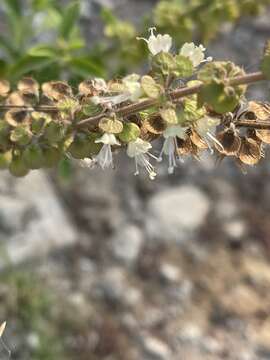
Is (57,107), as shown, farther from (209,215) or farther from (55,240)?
(209,215)

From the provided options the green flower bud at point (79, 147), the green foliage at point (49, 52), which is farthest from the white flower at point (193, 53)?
the green foliage at point (49, 52)

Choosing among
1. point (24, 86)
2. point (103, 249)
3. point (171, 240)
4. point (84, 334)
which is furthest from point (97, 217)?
point (24, 86)

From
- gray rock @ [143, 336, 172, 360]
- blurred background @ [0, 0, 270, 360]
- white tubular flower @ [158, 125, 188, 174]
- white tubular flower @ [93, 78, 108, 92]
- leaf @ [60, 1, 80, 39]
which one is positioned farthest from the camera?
gray rock @ [143, 336, 172, 360]

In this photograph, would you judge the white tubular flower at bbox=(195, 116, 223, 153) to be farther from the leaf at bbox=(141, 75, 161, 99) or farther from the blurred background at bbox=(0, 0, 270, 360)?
the blurred background at bbox=(0, 0, 270, 360)

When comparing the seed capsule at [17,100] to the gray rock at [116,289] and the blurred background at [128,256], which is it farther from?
the gray rock at [116,289]

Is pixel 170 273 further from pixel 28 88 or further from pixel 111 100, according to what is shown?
pixel 111 100

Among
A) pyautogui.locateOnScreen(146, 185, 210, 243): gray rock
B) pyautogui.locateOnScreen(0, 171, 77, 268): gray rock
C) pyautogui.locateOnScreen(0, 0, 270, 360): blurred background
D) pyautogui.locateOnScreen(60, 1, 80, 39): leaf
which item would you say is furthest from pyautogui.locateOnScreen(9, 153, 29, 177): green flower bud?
pyautogui.locateOnScreen(146, 185, 210, 243): gray rock
